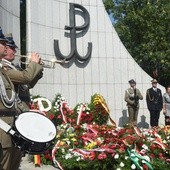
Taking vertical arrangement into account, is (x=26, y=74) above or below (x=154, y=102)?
above

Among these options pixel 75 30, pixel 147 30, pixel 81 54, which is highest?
pixel 147 30

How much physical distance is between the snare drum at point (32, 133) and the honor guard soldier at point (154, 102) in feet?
27.1

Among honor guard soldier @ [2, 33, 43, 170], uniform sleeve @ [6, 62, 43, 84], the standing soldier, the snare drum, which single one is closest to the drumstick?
the snare drum

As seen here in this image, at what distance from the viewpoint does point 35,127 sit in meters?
2.86

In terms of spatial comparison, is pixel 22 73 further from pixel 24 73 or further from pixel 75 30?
pixel 75 30

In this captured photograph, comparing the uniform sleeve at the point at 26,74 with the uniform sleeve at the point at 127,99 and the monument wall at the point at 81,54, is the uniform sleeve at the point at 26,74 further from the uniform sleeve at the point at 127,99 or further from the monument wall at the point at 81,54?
the uniform sleeve at the point at 127,99

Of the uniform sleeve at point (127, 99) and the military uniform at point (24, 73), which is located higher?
the military uniform at point (24, 73)

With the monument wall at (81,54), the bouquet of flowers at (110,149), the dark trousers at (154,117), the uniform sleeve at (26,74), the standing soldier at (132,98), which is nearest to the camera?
the uniform sleeve at (26,74)

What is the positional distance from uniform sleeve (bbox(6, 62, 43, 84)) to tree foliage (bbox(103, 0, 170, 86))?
1866 cm

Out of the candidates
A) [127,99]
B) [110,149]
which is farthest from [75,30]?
[110,149]

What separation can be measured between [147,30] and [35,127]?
871 inches

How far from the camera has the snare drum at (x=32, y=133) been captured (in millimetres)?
2736

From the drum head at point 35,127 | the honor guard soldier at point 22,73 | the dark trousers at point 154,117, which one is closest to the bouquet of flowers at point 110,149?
the honor guard soldier at point 22,73

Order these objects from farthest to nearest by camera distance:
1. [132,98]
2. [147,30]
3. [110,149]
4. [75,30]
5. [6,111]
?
1. [147,30]
2. [132,98]
3. [75,30]
4. [110,149]
5. [6,111]
